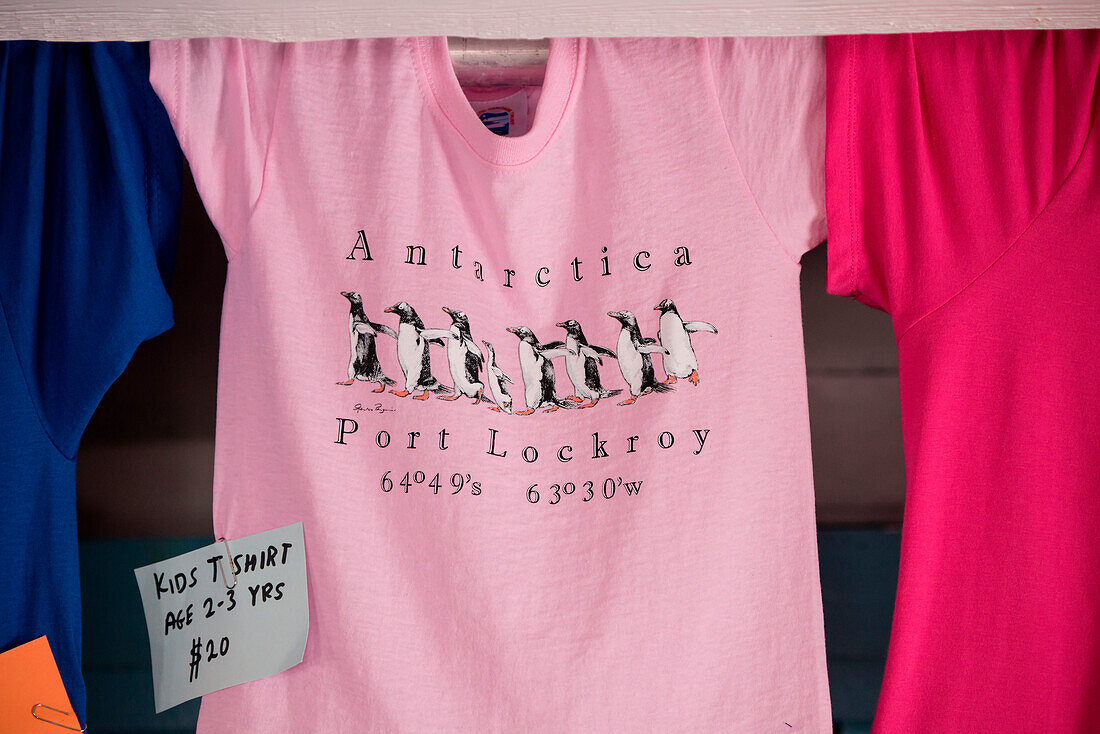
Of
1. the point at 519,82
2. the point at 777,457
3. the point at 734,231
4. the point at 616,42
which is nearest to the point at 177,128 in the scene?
the point at 519,82

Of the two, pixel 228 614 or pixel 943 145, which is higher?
pixel 943 145

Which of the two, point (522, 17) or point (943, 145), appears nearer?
point (522, 17)

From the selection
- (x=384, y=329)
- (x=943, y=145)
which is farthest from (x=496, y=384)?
(x=943, y=145)

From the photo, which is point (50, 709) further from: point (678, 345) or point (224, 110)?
point (678, 345)

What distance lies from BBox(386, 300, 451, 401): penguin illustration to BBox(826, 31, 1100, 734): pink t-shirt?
0.47m

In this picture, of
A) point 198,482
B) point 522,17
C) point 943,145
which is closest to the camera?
point 522,17

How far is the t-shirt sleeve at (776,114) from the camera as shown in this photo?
82cm

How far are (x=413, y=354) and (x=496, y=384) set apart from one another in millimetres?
100

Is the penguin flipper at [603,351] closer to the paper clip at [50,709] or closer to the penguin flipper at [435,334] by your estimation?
the penguin flipper at [435,334]

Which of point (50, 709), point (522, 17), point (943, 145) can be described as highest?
point (522, 17)

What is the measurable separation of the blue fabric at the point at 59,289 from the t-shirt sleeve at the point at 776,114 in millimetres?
683

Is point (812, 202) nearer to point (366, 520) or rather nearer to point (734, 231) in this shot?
point (734, 231)

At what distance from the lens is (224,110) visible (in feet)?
2.71

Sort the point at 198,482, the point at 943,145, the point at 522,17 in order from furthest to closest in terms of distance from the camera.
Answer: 1. the point at 198,482
2. the point at 943,145
3. the point at 522,17
